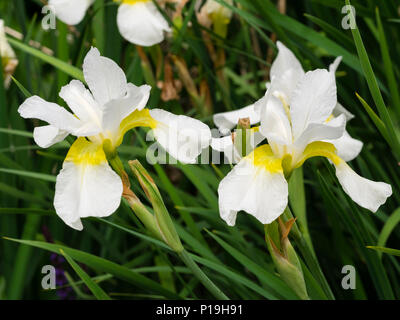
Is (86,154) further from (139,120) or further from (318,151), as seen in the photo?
(318,151)

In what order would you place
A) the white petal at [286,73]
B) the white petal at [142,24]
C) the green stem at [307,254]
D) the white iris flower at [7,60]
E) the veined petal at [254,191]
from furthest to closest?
1. the white iris flower at [7,60]
2. the white petal at [142,24]
3. the white petal at [286,73]
4. the green stem at [307,254]
5. the veined petal at [254,191]

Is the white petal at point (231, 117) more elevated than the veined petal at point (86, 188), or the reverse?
the white petal at point (231, 117)

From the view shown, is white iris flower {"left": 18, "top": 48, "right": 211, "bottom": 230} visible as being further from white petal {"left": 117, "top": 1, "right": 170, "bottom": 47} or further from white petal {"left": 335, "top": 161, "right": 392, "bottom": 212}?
white petal {"left": 117, "top": 1, "right": 170, "bottom": 47}

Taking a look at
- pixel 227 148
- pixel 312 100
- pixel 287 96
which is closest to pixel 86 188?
pixel 227 148

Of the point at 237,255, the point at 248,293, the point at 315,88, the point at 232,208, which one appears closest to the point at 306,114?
the point at 315,88

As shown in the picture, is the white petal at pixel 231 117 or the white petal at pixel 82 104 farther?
the white petal at pixel 231 117

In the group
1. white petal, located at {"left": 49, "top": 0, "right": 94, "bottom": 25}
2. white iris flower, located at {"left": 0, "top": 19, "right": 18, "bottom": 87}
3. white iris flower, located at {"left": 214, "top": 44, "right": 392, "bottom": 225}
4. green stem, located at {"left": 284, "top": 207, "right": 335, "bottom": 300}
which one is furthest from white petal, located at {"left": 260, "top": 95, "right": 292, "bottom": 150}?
white iris flower, located at {"left": 0, "top": 19, "right": 18, "bottom": 87}

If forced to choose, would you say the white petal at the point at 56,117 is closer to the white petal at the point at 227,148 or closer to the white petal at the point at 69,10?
the white petal at the point at 227,148

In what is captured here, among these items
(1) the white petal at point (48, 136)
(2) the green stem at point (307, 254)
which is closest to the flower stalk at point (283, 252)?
(2) the green stem at point (307, 254)

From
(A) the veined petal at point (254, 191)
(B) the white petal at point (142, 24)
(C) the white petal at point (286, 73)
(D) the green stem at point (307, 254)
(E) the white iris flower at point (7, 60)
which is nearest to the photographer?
(A) the veined petal at point (254, 191)
